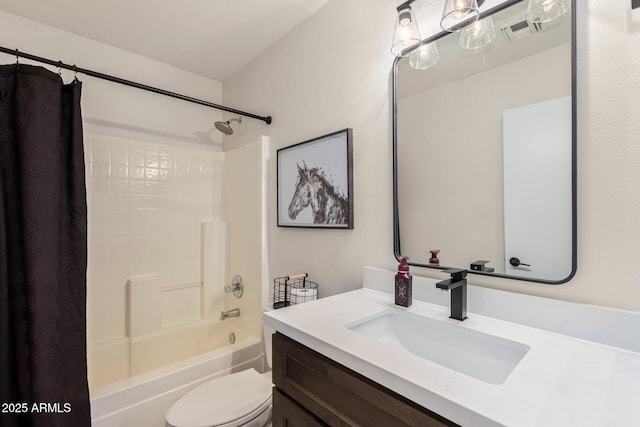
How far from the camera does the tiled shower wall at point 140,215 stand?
1.93 metres

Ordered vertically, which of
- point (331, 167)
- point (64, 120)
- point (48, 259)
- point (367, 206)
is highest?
point (64, 120)

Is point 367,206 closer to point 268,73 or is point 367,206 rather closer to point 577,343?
point 577,343

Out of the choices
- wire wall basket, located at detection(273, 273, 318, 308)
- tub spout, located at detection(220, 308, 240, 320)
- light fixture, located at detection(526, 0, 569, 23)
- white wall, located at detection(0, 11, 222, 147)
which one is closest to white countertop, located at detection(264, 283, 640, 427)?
wire wall basket, located at detection(273, 273, 318, 308)

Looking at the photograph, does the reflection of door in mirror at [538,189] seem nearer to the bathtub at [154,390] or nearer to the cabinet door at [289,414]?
the cabinet door at [289,414]

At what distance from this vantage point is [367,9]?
138cm

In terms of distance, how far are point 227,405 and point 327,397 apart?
2.38 ft

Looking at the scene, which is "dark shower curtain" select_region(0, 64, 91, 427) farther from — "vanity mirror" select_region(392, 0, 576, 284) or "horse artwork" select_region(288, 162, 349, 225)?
"vanity mirror" select_region(392, 0, 576, 284)

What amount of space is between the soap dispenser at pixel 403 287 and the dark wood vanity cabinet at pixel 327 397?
15.9 inches

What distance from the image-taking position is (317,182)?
1.62m

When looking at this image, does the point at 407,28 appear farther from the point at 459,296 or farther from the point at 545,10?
the point at 459,296

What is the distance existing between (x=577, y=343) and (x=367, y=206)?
84 cm

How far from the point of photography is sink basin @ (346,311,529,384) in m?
0.80

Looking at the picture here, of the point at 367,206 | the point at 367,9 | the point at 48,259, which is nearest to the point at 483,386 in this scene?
the point at 367,206

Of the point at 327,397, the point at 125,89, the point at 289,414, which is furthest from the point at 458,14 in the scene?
the point at 125,89
